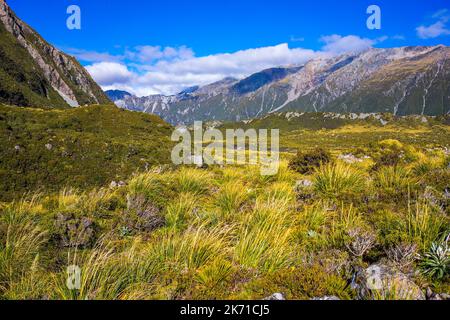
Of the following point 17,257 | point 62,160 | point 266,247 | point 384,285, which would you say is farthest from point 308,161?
point 62,160

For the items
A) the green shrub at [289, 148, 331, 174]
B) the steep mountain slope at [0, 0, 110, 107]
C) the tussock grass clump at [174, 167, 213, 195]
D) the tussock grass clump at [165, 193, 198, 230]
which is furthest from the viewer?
the steep mountain slope at [0, 0, 110, 107]

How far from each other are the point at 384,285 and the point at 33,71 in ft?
415

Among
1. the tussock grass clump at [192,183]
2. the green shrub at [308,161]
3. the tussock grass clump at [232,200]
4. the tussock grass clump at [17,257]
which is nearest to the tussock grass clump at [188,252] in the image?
the tussock grass clump at [17,257]

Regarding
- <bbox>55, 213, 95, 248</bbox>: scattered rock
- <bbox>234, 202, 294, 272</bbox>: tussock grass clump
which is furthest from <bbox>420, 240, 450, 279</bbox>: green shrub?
<bbox>55, 213, 95, 248</bbox>: scattered rock

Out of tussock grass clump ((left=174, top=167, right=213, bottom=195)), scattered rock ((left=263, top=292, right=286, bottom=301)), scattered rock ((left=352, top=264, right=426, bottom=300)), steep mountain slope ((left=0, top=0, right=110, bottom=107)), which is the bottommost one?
scattered rock ((left=263, top=292, right=286, bottom=301))

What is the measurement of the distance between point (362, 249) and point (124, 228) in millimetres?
4923

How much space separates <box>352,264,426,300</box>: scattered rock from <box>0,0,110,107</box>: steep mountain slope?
86.0m

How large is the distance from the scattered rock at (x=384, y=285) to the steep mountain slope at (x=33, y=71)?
86.0 m

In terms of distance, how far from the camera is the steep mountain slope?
8488cm

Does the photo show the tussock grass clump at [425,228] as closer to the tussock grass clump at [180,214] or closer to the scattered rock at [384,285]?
the scattered rock at [384,285]

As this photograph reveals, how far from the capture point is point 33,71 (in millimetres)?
107312

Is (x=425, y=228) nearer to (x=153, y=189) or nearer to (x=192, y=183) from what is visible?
(x=192, y=183)

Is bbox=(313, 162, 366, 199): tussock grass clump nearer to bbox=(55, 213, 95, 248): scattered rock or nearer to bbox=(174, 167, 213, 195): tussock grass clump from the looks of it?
bbox=(174, 167, 213, 195): tussock grass clump
